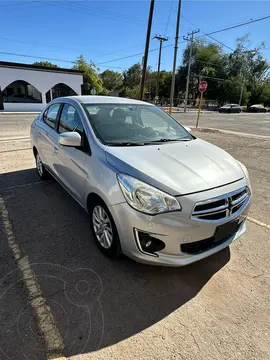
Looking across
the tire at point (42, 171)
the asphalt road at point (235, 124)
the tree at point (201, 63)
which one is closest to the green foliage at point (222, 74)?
the tree at point (201, 63)

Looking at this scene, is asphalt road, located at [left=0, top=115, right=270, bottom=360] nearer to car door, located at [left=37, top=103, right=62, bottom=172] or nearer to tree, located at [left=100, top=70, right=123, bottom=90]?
car door, located at [left=37, top=103, right=62, bottom=172]

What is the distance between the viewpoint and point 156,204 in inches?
84.2

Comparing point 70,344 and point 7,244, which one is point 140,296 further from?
point 7,244

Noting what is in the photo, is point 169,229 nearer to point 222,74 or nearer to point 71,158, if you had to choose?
point 71,158

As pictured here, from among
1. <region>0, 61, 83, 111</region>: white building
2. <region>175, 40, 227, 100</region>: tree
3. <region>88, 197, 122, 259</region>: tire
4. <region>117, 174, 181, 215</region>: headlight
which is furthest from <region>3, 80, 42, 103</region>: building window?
<region>175, 40, 227, 100</region>: tree

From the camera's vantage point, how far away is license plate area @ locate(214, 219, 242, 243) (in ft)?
7.51

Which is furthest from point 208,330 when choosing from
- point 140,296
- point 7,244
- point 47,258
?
point 7,244

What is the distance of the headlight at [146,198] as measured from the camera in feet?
6.97

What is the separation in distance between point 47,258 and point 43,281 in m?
0.36

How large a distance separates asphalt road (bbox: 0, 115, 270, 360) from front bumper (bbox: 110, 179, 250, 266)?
13.2 inches

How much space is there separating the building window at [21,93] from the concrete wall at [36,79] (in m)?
0.60

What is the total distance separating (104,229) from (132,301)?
760 millimetres

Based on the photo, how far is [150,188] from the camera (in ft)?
7.18

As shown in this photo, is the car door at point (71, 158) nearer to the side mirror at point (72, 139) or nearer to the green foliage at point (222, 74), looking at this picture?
the side mirror at point (72, 139)
